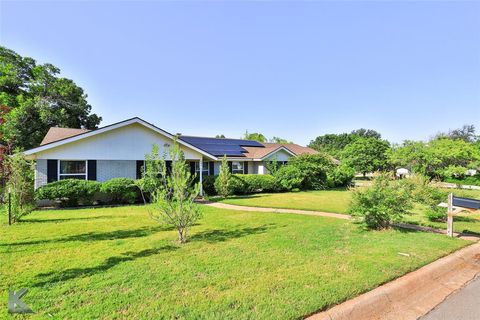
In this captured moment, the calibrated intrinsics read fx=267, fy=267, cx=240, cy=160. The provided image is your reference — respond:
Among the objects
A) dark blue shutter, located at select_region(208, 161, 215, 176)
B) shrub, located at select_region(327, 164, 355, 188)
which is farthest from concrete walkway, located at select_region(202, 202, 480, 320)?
shrub, located at select_region(327, 164, 355, 188)

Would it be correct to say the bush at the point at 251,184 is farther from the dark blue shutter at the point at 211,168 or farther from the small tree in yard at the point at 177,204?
the small tree in yard at the point at 177,204

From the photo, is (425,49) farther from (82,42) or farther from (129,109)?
(129,109)

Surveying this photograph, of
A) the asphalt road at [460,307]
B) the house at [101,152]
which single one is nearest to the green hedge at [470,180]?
the house at [101,152]

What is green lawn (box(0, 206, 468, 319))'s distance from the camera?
3.78 meters

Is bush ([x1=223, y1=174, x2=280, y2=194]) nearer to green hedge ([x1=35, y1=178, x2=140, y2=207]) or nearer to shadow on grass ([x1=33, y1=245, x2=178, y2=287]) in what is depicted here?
green hedge ([x1=35, y1=178, x2=140, y2=207])

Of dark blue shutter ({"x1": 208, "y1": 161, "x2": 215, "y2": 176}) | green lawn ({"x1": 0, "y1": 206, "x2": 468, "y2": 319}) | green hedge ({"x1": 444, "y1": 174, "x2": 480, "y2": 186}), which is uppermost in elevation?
dark blue shutter ({"x1": 208, "y1": 161, "x2": 215, "y2": 176})

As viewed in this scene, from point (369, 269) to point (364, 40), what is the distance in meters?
13.8

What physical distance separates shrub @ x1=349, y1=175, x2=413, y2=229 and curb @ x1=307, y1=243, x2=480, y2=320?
2.27m

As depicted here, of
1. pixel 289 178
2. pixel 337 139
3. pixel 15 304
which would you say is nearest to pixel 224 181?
pixel 289 178

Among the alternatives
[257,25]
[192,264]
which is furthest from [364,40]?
[192,264]

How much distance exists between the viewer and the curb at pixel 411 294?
3822mm

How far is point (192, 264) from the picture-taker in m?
5.44

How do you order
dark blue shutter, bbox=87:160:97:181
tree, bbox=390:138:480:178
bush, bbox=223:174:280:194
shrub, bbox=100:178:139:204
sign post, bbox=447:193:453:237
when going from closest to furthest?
sign post, bbox=447:193:453:237, shrub, bbox=100:178:139:204, dark blue shutter, bbox=87:160:97:181, bush, bbox=223:174:280:194, tree, bbox=390:138:480:178

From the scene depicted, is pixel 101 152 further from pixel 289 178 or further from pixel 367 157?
pixel 367 157
